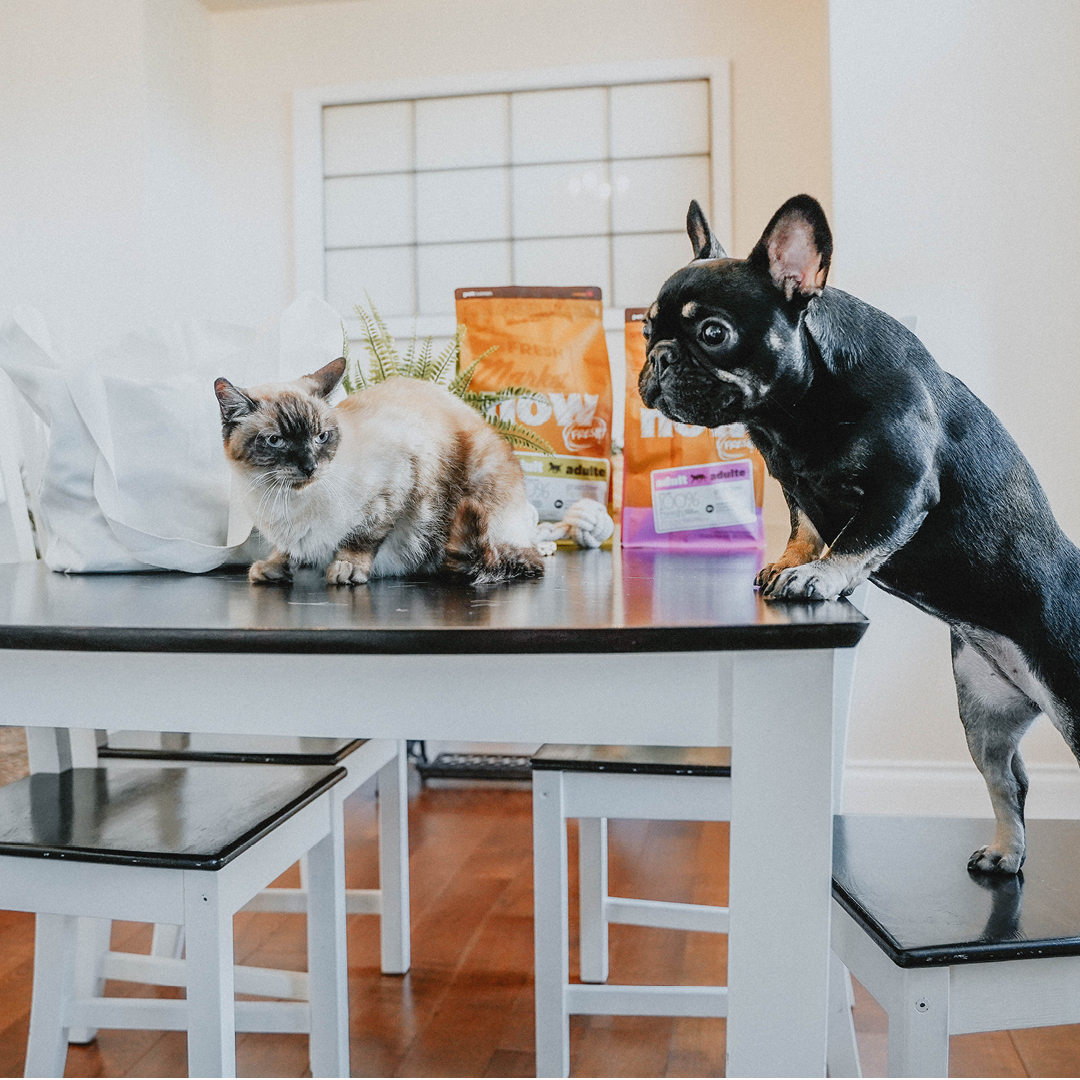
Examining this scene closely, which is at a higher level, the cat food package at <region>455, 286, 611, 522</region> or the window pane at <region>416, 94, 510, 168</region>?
the window pane at <region>416, 94, 510, 168</region>

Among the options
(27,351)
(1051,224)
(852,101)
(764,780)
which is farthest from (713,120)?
(764,780)

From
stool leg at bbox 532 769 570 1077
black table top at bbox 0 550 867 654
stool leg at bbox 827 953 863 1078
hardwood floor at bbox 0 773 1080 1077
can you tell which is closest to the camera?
black table top at bbox 0 550 867 654

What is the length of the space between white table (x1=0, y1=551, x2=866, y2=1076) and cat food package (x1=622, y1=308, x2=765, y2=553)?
27.0 inches

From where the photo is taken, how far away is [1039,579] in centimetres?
76

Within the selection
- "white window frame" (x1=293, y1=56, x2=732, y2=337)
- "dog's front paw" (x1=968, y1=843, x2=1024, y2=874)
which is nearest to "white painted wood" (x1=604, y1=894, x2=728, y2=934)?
"dog's front paw" (x1=968, y1=843, x2=1024, y2=874)

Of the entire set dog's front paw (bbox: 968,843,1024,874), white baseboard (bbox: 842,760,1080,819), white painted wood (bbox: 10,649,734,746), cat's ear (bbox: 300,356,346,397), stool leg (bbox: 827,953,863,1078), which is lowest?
white baseboard (bbox: 842,760,1080,819)

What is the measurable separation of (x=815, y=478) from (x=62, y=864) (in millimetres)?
832

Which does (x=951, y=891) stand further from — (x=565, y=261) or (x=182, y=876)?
(x=565, y=261)

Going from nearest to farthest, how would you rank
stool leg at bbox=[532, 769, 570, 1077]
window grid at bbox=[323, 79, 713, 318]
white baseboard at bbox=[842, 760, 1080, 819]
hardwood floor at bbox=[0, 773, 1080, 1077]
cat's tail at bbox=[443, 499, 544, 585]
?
cat's tail at bbox=[443, 499, 544, 585]
stool leg at bbox=[532, 769, 570, 1077]
hardwood floor at bbox=[0, 773, 1080, 1077]
white baseboard at bbox=[842, 760, 1080, 819]
window grid at bbox=[323, 79, 713, 318]

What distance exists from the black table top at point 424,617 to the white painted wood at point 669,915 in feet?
2.61

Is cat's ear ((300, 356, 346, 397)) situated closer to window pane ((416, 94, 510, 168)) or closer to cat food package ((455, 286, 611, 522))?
cat food package ((455, 286, 611, 522))

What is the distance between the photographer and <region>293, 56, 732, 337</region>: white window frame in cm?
338

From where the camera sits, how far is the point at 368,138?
3.67 meters

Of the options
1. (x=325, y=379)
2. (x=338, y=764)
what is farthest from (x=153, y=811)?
(x=325, y=379)
